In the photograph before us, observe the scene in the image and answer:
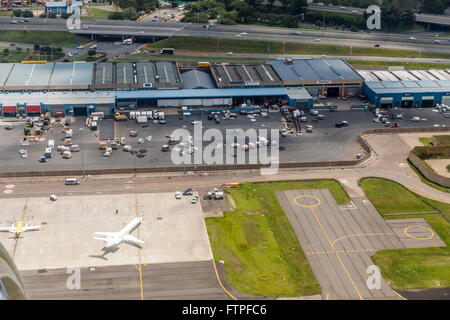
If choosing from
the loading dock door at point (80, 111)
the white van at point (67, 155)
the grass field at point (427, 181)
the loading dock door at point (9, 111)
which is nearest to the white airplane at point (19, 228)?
the white van at point (67, 155)

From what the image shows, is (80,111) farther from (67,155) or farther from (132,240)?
(132,240)

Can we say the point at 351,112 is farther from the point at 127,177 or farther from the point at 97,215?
the point at 97,215

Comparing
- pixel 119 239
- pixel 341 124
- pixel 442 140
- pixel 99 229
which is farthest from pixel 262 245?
pixel 442 140

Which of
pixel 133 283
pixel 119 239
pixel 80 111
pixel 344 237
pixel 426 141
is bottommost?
pixel 133 283

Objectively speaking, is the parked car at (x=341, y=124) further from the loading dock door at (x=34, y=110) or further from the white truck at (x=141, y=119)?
the loading dock door at (x=34, y=110)

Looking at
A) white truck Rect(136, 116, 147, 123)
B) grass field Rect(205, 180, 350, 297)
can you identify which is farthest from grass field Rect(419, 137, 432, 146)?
white truck Rect(136, 116, 147, 123)

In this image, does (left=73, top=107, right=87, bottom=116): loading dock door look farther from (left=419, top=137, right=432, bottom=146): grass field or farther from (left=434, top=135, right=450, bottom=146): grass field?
(left=434, top=135, right=450, bottom=146): grass field
